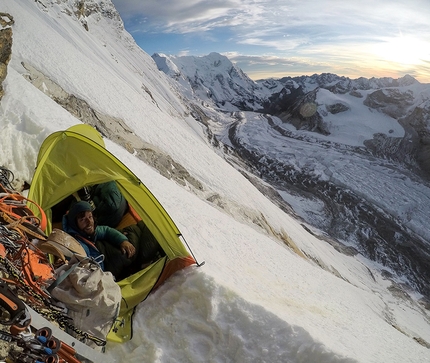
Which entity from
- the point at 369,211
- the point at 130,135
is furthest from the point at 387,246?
the point at 130,135

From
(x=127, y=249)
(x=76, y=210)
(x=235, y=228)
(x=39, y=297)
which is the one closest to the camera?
(x=39, y=297)

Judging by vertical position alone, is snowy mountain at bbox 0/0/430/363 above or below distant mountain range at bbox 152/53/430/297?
above

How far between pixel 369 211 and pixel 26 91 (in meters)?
38.8

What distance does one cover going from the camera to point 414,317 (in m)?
17.9

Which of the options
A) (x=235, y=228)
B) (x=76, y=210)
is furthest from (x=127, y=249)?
(x=235, y=228)

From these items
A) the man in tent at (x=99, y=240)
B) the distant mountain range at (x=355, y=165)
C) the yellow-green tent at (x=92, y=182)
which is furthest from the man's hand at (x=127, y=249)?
the distant mountain range at (x=355, y=165)

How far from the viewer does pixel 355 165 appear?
50094 mm

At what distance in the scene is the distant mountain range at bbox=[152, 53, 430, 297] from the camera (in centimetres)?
3266

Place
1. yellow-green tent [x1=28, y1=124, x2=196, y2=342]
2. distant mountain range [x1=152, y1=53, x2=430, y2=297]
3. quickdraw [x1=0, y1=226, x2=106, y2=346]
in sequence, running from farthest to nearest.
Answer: distant mountain range [x1=152, y1=53, x2=430, y2=297] → yellow-green tent [x1=28, y1=124, x2=196, y2=342] → quickdraw [x1=0, y1=226, x2=106, y2=346]

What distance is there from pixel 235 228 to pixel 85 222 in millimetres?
5769

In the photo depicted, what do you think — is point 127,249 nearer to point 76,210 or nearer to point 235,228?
point 76,210

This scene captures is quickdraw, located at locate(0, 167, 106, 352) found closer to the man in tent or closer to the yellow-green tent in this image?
the man in tent

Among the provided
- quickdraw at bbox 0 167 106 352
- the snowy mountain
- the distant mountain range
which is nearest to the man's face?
quickdraw at bbox 0 167 106 352

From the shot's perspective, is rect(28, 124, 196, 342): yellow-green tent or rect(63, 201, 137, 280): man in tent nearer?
rect(63, 201, 137, 280): man in tent
